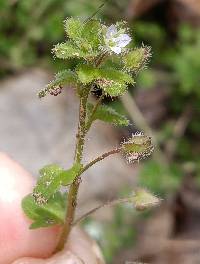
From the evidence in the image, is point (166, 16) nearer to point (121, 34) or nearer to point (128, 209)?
point (128, 209)

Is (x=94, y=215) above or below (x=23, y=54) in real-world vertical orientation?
below

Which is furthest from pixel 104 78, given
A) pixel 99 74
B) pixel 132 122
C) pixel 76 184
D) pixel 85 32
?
pixel 132 122

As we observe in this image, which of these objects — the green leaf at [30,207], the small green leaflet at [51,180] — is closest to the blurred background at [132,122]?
the green leaf at [30,207]

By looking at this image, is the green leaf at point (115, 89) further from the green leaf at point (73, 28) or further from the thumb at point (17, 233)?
the thumb at point (17, 233)

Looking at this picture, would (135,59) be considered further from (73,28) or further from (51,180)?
(51,180)

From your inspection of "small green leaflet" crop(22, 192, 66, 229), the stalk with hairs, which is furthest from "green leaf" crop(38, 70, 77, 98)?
"small green leaflet" crop(22, 192, 66, 229)

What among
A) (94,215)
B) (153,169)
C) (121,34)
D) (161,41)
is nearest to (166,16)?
(161,41)
